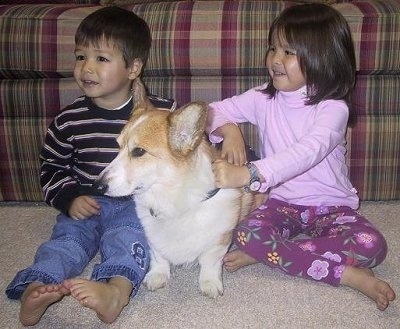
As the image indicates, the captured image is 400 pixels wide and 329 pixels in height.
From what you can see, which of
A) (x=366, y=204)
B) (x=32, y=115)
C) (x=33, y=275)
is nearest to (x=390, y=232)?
(x=366, y=204)

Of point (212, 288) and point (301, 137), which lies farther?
point (301, 137)

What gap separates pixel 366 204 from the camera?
64.5 inches

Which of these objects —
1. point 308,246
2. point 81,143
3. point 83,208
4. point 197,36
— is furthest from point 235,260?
point 197,36

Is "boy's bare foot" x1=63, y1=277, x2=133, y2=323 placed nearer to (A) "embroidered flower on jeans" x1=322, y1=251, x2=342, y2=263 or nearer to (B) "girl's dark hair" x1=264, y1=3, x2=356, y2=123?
(A) "embroidered flower on jeans" x1=322, y1=251, x2=342, y2=263

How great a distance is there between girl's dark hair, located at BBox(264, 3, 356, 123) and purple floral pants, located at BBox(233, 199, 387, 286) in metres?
0.35

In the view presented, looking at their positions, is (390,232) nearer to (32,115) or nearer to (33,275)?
(33,275)

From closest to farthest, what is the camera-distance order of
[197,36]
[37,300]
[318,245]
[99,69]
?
[37,300]
[318,245]
[99,69]
[197,36]

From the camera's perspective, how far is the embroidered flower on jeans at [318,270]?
1.21m

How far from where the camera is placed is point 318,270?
3.97ft

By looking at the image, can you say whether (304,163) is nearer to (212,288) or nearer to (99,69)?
(212,288)

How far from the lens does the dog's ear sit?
1.06 m

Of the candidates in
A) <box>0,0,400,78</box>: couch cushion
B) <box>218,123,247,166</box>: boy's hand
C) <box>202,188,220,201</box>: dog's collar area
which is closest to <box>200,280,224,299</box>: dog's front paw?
<box>202,188,220,201</box>: dog's collar area

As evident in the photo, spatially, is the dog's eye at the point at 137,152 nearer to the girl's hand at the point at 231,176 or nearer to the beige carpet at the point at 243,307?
the girl's hand at the point at 231,176

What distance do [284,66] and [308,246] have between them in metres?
0.49
